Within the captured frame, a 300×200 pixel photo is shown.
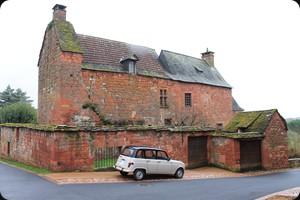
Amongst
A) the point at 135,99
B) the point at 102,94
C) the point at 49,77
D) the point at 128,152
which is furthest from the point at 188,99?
the point at 128,152

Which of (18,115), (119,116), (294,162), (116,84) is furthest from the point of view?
(18,115)

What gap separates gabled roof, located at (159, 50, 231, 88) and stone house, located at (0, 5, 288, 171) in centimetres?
19

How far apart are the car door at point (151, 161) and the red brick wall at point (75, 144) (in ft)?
9.27

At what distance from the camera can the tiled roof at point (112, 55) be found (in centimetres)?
2317

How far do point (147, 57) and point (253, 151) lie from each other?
14.7m

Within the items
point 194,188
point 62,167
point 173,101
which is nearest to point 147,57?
point 173,101

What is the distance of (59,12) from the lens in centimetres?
2220

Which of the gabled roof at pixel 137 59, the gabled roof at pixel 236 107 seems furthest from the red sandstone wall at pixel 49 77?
the gabled roof at pixel 236 107

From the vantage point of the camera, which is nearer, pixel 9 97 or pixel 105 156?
pixel 105 156

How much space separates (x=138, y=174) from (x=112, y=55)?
14877 millimetres

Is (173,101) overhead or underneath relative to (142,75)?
underneath

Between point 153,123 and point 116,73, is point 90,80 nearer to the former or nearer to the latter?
point 116,73

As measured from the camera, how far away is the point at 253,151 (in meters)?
19.3

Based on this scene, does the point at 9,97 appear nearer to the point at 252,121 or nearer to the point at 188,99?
the point at 188,99
